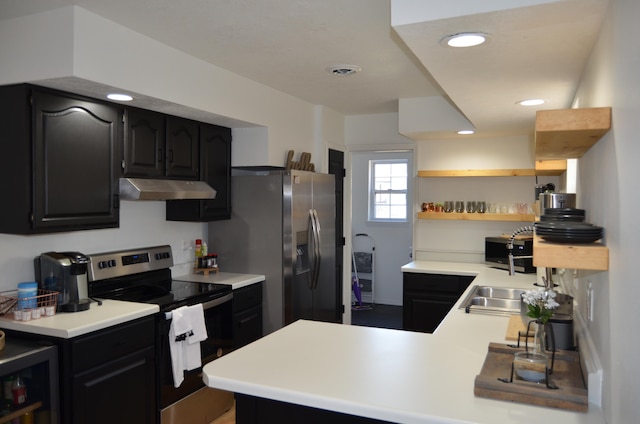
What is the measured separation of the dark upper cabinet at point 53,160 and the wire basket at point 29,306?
36 cm

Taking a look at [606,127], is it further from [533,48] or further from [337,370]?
[337,370]

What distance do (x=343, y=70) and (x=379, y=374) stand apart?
240 centimetres

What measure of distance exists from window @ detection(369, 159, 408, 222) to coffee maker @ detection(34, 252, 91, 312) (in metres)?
4.67

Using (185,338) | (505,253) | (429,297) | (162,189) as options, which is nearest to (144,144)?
(162,189)

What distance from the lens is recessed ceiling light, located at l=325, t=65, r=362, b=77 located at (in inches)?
140

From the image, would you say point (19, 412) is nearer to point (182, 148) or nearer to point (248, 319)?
point (248, 319)

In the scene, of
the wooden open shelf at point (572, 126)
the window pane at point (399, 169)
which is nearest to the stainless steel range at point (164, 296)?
the wooden open shelf at point (572, 126)

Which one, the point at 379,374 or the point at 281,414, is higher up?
the point at 379,374

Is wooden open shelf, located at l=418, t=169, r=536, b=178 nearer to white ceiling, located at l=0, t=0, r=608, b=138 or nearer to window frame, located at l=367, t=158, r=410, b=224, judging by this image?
white ceiling, located at l=0, t=0, r=608, b=138

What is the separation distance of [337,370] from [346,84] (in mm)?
2731

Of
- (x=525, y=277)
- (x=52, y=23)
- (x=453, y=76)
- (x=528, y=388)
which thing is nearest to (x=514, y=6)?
(x=453, y=76)

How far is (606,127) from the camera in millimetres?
1517

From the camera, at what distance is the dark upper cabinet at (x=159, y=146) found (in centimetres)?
319

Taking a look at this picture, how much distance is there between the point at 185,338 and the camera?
3150mm
